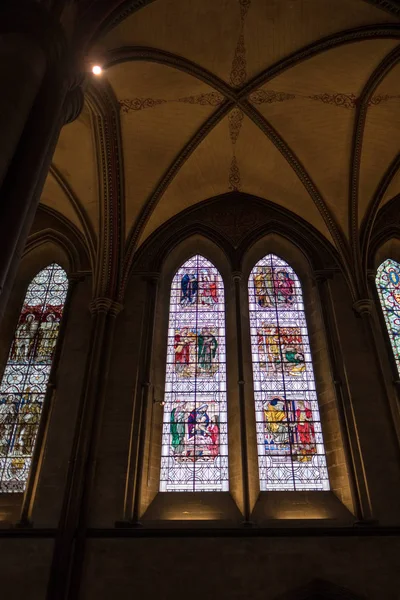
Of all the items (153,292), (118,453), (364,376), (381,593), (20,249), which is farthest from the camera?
(153,292)

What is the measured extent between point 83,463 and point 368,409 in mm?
4818

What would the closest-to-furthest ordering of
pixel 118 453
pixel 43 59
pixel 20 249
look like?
pixel 20 249
pixel 43 59
pixel 118 453

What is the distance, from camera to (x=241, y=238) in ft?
38.3

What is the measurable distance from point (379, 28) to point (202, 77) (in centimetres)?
316

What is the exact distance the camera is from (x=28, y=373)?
9.93 metres

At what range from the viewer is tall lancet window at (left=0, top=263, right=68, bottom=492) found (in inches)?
351

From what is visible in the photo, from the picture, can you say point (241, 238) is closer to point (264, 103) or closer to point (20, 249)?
point (264, 103)

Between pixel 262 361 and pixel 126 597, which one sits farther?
pixel 262 361

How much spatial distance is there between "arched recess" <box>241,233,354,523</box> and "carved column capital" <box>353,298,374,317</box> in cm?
72

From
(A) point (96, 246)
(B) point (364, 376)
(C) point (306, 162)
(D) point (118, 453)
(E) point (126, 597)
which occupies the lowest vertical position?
(E) point (126, 597)

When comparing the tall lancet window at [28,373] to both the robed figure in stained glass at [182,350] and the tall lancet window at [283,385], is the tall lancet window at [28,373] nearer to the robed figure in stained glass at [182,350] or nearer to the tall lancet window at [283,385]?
the robed figure in stained glass at [182,350]

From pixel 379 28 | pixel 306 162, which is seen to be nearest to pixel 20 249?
pixel 379 28

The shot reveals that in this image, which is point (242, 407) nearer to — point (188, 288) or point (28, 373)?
point (188, 288)

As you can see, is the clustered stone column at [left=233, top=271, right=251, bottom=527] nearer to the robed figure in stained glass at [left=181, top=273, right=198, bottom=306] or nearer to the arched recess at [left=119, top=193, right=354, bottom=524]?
the arched recess at [left=119, top=193, right=354, bottom=524]
